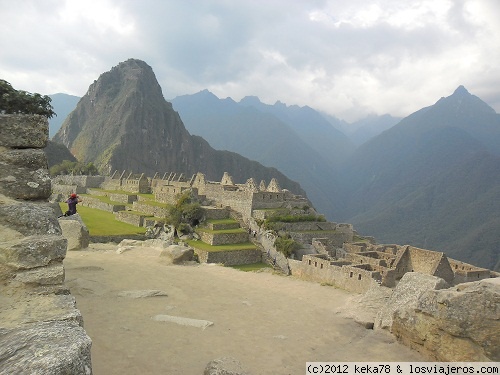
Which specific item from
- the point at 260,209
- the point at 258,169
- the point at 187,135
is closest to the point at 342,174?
the point at 258,169

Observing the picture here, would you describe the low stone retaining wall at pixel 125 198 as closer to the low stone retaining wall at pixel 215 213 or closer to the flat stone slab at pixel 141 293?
the low stone retaining wall at pixel 215 213

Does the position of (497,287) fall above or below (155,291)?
above

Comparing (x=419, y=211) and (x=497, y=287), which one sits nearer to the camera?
(x=497, y=287)

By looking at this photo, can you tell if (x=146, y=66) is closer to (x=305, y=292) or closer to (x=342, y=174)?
(x=342, y=174)

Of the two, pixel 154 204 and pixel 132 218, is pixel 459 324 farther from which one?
pixel 154 204

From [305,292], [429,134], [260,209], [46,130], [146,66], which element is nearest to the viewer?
[46,130]

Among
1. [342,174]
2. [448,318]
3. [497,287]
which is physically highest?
[342,174]

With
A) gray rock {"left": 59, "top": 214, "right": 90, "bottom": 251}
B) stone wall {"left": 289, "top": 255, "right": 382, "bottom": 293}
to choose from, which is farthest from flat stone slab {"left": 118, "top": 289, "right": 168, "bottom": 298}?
stone wall {"left": 289, "top": 255, "right": 382, "bottom": 293}
